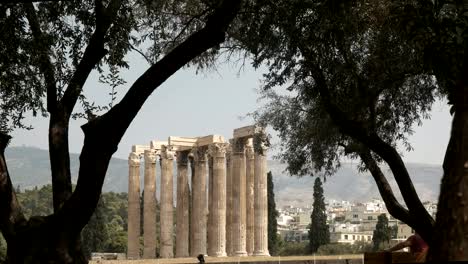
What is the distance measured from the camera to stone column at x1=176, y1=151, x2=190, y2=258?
46.2 metres

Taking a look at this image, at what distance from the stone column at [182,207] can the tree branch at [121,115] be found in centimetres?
3612

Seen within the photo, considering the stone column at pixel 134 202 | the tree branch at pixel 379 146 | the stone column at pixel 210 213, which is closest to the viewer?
the tree branch at pixel 379 146

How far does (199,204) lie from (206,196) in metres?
0.92

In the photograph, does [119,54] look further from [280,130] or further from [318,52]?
[280,130]

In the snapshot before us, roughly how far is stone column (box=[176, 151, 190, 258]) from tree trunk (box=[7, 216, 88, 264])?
35.7 m

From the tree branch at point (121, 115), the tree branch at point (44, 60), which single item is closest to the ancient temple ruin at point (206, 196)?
the tree branch at point (44, 60)

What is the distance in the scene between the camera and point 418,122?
656 inches

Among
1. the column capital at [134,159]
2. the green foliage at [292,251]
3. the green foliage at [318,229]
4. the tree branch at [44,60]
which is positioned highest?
the column capital at [134,159]

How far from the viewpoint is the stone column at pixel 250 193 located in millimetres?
43312

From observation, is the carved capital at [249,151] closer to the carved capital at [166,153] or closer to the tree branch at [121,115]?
the carved capital at [166,153]

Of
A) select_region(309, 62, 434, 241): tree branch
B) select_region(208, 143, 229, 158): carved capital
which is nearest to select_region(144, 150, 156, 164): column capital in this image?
select_region(208, 143, 229, 158): carved capital

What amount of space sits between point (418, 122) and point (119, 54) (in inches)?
284

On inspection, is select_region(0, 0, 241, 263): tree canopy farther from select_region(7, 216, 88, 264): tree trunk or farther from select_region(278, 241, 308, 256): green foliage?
A: select_region(278, 241, 308, 256): green foliage

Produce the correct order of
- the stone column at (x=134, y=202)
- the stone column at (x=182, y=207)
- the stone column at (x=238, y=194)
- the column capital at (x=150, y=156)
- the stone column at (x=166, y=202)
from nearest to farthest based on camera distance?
the stone column at (x=238, y=194), the stone column at (x=166, y=202), the stone column at (x=182, y=207), the column capital at (x=150, y=156), the stone column at (x=134, y=202)
